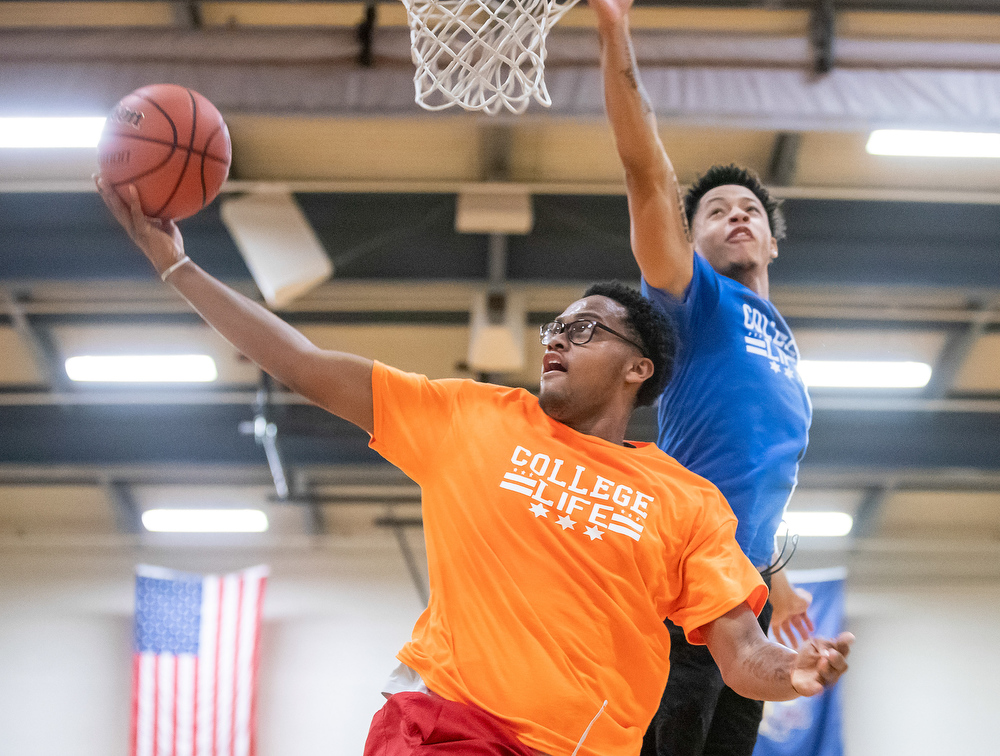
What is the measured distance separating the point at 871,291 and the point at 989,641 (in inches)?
155

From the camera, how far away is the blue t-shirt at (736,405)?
2.29 metres

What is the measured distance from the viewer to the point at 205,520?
31.7ft

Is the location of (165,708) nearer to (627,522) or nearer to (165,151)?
(165,151)

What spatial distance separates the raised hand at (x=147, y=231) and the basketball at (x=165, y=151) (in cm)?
2

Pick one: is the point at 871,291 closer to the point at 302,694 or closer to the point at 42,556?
the point at 302,694

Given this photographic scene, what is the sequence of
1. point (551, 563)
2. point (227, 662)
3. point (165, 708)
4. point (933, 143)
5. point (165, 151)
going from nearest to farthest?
point (551, 563), point (165, 151), point (933, 143), point (165, 708), point (227, 662)

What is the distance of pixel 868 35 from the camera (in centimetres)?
589

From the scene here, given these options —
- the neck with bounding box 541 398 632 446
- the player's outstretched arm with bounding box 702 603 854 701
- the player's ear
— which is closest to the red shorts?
the player's outstretched arm with bounding box 702 603 854 701

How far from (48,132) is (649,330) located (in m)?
4.68

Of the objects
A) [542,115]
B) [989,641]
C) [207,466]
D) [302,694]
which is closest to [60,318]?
[207,466]

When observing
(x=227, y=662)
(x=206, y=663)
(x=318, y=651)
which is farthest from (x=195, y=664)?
(x=318, y=651)

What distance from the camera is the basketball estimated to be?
2.33 m

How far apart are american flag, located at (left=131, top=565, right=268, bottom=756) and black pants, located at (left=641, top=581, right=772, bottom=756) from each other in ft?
21.9

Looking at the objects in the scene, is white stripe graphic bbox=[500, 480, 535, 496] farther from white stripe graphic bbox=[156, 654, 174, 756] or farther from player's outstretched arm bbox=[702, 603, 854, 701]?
white stripe graphic bbox=[156, 654, 174, 756]
